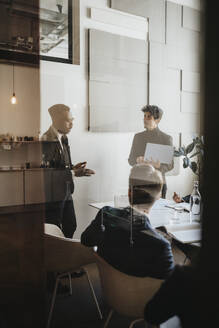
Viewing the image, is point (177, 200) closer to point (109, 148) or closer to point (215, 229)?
point (109, 148)

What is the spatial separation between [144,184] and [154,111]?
0.37 meters

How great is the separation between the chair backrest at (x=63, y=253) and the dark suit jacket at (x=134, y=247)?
0.89 feet

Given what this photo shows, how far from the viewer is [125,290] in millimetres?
1507

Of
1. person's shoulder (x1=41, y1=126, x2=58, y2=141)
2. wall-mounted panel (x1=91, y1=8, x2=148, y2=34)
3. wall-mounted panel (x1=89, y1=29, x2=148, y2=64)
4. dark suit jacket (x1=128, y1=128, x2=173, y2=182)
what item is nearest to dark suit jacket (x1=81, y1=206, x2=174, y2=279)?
dark suit jacket (x1=128, y1=128, x2=173, y2=182)

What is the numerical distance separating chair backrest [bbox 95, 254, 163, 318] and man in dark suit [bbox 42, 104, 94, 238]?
1.67ft

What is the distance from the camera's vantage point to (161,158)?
5.10 feet

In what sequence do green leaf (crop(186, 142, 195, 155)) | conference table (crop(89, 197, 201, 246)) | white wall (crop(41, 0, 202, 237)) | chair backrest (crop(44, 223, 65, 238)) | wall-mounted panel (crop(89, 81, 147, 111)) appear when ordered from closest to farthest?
green leaf (crop(186, 142, 195, 155)) → conference table (crop(89, 197, 201, 246)) → wall-mounted panel (crop(89, 81, 147, 111)) → white wall (crop(41, 0, 202, 237)) → chair backrest (crop(44, 223, 65, 238))

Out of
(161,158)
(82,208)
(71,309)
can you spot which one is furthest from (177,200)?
(71,309)

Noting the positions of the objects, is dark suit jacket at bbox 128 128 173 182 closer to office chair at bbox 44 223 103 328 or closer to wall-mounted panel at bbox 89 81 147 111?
wall-mounted panel at bbox 89 81 147 111

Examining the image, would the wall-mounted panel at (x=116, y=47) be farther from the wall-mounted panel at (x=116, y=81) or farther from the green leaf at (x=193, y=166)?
the green leaf at (x=193, y=166)

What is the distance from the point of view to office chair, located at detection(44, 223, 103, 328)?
1.97 metres

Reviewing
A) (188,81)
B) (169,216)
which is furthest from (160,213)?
(188,81)

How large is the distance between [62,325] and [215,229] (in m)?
1.57

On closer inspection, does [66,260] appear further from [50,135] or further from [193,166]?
[193,166]
